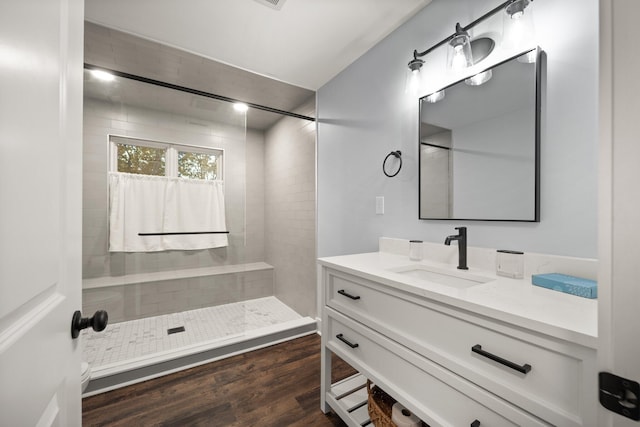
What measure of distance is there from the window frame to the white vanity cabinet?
6.01 ft

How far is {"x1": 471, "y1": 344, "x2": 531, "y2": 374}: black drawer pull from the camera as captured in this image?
68cm

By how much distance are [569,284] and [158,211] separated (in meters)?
2.72

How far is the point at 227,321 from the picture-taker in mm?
2467

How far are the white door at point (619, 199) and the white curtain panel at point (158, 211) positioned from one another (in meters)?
2.53

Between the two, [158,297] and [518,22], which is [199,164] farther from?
[518,22]

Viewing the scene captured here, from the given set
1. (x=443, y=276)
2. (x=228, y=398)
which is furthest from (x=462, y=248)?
(x=228, y=398)

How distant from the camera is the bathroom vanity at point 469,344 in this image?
628 millimetres

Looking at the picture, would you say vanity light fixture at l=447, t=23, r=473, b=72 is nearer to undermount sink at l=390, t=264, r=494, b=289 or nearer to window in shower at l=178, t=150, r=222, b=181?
undermount sink at l=390, t=264, r=494, b=289

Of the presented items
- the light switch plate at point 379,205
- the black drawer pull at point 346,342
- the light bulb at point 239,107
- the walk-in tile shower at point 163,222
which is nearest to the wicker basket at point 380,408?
the black drawer pull at point 346,342

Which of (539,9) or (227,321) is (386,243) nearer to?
(539,9)

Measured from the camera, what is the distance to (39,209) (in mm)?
466

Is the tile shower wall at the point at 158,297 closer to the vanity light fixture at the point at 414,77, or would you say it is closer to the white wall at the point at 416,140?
the white wall at the point at 416,140

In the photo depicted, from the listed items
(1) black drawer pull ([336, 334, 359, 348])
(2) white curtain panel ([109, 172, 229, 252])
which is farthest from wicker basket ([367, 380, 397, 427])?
(2) white curtain panel ([109, 172, 229, 252])

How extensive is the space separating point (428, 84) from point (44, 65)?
5.53ft
